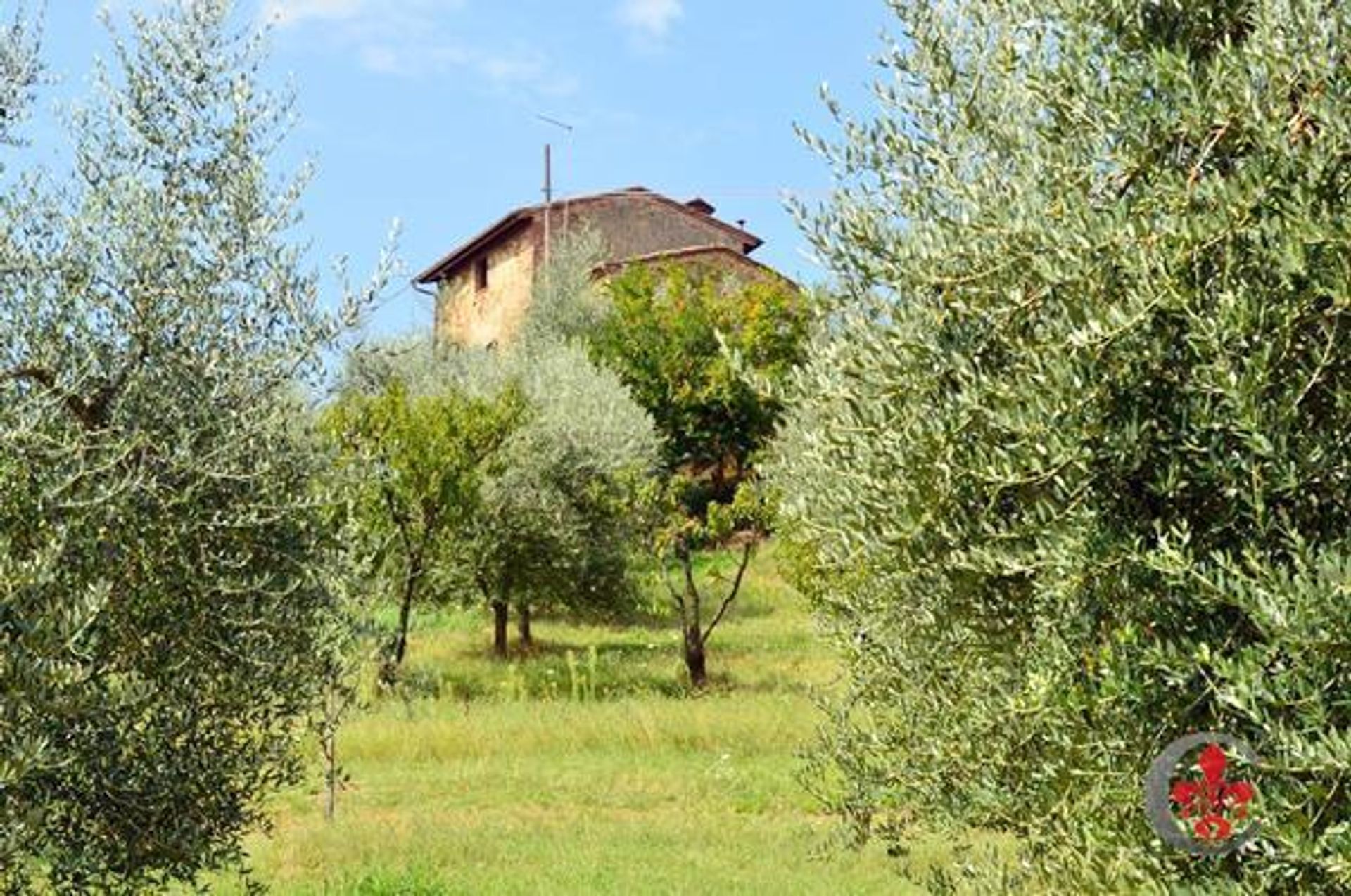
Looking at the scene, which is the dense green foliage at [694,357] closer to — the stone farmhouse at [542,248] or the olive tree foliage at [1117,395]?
the stone farmhouse at [542,248]

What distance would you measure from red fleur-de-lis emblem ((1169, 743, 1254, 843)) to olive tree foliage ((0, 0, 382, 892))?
5899mm

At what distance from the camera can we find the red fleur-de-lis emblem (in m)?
5.70

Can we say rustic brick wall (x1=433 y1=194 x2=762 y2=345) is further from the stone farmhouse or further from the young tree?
the young tree

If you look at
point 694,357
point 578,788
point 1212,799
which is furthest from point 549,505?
point 1212,799

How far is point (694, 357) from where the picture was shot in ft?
174

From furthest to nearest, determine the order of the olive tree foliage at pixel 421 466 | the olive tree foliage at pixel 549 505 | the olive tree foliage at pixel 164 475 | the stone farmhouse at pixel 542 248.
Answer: the stone farmhouse at pixel 542 248
the olive tree foliage at pixel 549 505
the olive tree foliage at pixel 421 466
the olive tree foliage at pixel 164 475

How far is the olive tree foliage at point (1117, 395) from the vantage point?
5.58 meters

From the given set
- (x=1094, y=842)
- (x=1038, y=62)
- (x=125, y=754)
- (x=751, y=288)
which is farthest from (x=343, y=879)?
(x=751, y=288)

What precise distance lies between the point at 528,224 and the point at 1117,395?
6829 cm

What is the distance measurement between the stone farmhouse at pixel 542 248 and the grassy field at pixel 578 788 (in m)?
34.2

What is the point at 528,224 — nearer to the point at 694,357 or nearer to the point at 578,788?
the point at 694,357

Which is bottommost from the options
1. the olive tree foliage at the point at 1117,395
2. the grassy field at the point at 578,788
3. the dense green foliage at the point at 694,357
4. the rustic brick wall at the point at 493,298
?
the grassy field at the point at 578,788

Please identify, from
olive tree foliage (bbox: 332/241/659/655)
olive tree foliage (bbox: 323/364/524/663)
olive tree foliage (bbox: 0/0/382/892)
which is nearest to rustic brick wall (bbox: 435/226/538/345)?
olive tree foliage (bbox: 332/241/659/655)

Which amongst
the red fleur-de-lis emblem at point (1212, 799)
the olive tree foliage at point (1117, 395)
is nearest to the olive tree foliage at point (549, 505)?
the olive tree foliage at point (1117, 395)
